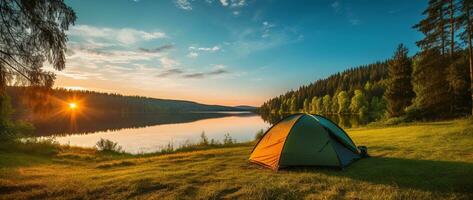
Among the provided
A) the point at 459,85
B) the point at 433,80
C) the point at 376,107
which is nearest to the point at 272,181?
the point at 459,85

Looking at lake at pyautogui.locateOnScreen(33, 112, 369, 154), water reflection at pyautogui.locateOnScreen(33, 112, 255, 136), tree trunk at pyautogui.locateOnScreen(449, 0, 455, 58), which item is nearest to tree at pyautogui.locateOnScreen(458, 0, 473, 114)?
tree trunk at pyautogui.locateOnScreen(449, 0, 455, 58)

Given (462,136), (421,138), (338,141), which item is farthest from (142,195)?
(462,136)

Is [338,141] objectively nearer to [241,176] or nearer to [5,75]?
[241,176]

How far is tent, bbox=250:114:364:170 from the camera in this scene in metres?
9.28

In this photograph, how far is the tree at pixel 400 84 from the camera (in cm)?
3644

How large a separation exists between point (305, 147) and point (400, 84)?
3520 cm

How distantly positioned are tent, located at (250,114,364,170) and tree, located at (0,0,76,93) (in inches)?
308

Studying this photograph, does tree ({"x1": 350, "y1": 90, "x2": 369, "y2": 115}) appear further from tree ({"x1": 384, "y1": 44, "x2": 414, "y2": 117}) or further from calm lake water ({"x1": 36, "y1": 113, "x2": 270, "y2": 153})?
tree ({"x1": 384, "y1": 44, "x2": 414, "y2": 117})

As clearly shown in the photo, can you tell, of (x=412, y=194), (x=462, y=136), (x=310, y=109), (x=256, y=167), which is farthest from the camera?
(x=310, y=109)

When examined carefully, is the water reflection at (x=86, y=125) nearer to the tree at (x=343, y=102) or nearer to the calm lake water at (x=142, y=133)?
the calm lake water at (x=142, y=133)

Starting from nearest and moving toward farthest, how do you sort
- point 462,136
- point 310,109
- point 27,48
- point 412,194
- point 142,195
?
point 412,194 < point 142,195 < point 27,48 < point 462,136 < point 310,109

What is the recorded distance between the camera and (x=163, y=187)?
7492 millimetres

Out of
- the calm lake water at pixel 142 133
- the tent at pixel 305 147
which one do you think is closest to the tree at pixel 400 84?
the calm lake water at pixel 142 133

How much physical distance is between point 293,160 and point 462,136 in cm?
1192
